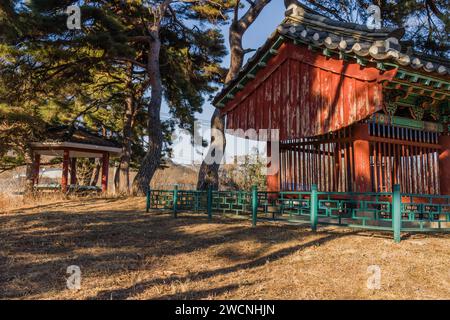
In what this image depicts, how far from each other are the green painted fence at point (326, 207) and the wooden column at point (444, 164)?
1.04ft

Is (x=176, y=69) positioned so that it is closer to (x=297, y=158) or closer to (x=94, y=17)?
(x=94, y=17)

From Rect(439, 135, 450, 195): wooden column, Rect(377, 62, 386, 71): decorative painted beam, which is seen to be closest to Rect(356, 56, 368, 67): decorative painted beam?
Rect(377, 62, 386, 71): decorative painted beam

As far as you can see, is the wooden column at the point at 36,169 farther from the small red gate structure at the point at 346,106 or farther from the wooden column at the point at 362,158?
the wooden column at the point at 362,158

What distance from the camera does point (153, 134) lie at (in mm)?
17141

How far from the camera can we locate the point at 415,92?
7.68 m

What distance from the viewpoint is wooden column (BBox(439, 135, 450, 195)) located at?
876 centimetres

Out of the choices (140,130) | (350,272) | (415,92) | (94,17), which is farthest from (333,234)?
(140,130)

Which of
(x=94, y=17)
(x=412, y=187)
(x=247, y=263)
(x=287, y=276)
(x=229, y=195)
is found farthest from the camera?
(x=94, y=17)

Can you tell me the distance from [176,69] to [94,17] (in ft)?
18.6

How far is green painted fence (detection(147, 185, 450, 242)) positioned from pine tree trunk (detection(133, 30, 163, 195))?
14.7 feet

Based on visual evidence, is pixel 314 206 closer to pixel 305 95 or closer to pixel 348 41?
pixel 305 95

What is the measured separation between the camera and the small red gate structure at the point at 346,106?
7.36m

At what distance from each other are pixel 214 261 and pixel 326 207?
281cm

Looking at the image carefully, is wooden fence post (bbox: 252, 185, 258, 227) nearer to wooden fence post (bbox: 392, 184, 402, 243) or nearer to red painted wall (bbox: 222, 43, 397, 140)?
red painted wall (bbox: 222, 43, 397, 140)
